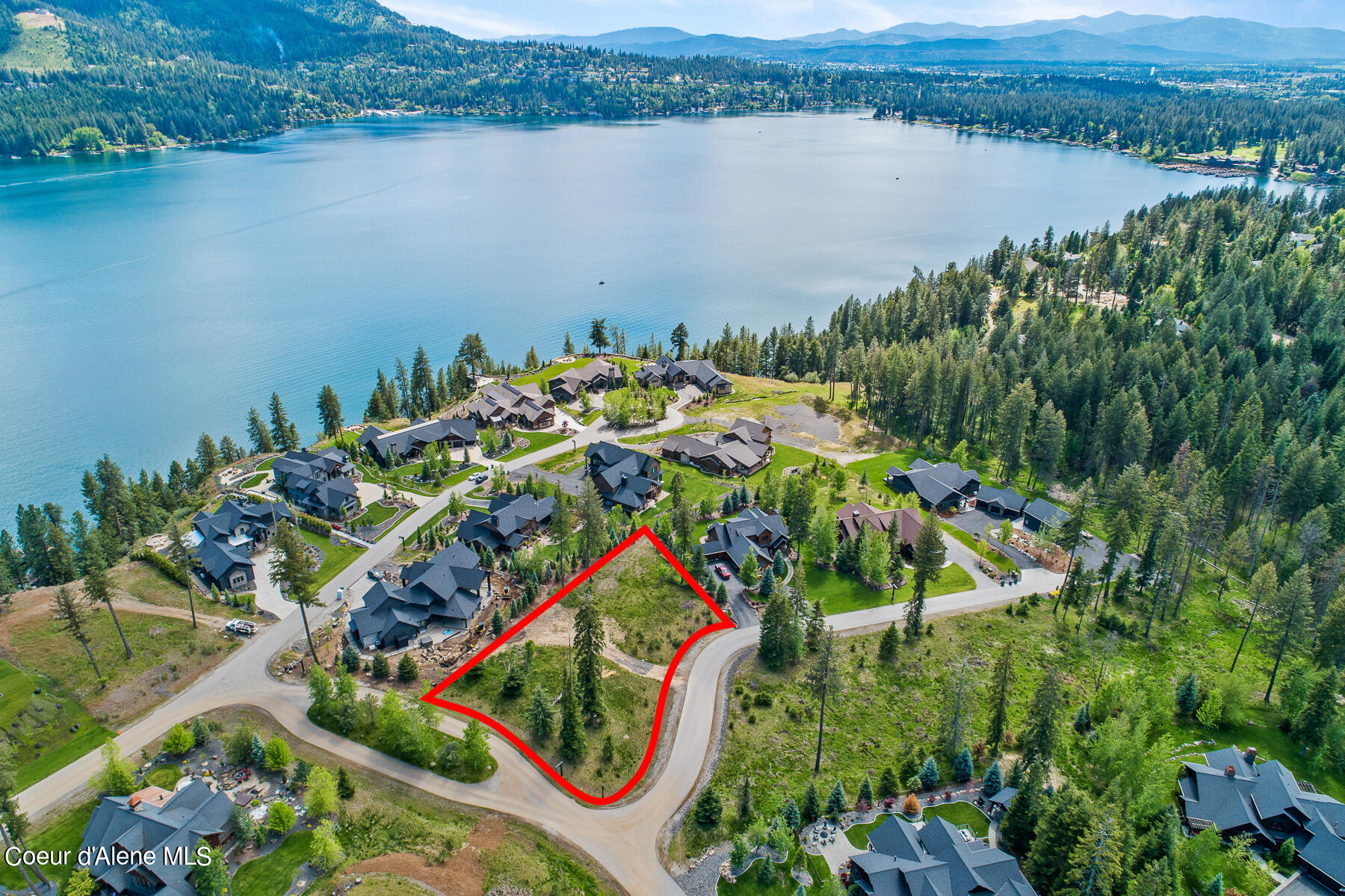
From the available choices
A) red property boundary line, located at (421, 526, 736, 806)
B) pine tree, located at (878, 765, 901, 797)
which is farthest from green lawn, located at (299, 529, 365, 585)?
pine tree, located at (878, 765, 901, 797)

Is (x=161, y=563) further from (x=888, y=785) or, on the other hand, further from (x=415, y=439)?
(x=888, y=785)

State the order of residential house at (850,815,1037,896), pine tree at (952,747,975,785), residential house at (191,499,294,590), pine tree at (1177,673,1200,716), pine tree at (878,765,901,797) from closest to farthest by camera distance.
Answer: residential house at (850,815,1037,896) < pine tree at (878,765,901,797) < pine tree at (952,747,975,785) < pine tree at (1177,673,1200,716) < residential house at (191,499,294,590)

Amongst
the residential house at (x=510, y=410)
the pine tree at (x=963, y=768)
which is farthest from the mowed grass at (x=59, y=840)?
the residential house at (x=510, y=410)

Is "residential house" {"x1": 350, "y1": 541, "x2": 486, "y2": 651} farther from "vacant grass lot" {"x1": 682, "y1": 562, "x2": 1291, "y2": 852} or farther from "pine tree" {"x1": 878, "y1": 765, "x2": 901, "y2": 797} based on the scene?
"pine tree" {"x1": 878, "y1": 765, "x2": 901, "y2": 797}

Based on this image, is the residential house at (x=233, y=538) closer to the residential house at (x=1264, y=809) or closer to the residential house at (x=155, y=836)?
the residential house at (x=155, y=836)

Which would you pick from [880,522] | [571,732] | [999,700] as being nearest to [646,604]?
[571,732]

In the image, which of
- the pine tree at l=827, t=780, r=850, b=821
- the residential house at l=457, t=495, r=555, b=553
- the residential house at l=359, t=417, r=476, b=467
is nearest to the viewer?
the pine tree at l=827, t=780, r=850, b=821

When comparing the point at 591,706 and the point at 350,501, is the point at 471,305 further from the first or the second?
the point at 591,706
